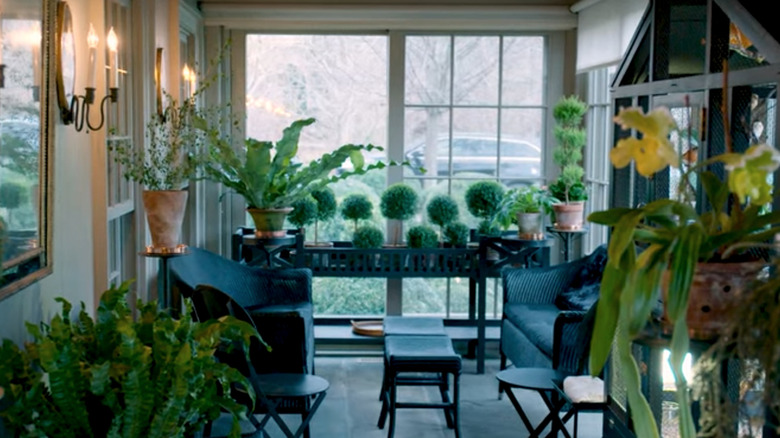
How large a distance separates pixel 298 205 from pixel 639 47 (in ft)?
15.3

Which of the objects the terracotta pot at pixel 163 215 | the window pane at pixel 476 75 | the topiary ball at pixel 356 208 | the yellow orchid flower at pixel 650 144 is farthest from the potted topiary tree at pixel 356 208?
the yellow orchid flower at pixel 650 144

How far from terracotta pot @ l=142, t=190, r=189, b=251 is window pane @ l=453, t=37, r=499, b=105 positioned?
3.45 metres

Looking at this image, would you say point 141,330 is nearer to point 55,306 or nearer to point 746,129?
point 55,306

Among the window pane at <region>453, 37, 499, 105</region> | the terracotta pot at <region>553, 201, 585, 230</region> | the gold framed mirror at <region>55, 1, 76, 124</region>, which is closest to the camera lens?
the gold framed mirror at <region>55, 1, 76, 124</region>

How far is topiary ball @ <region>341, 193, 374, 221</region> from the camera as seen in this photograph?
7.37 metres

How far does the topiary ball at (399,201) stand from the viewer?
7336mm

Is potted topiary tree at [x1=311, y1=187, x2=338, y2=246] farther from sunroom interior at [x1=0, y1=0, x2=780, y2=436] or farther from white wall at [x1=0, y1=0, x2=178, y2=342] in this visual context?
white wall at [x1=0, y1=0, x2=178, y2=342]

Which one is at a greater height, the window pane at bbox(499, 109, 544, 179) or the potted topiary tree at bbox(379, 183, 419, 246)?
the window pane at bbox(499, 109, 544, 179)

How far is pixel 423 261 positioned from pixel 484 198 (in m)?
0.59

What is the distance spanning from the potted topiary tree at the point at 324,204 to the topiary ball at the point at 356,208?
86 millimetres

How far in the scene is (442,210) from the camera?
735 cm

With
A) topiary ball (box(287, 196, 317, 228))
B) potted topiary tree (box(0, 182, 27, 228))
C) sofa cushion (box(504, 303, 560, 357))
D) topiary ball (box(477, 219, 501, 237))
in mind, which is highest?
potted topiary tree (box(0, 182, 27, 228))

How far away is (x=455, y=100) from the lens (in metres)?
7.63

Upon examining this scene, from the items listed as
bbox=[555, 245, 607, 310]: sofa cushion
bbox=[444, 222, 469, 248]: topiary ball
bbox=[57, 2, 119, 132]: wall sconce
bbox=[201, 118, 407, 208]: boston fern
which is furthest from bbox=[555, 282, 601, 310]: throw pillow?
bbox=[57, 2, 119, 132]: wall sconce
